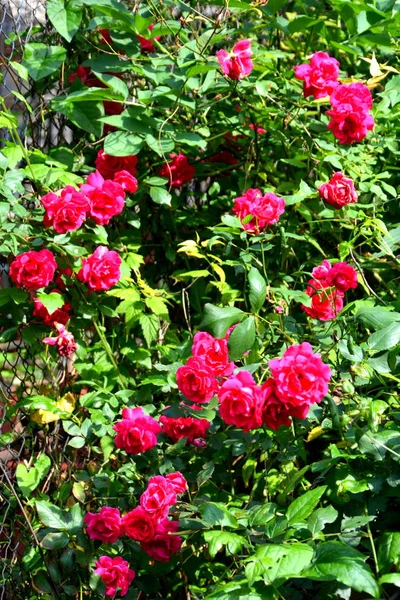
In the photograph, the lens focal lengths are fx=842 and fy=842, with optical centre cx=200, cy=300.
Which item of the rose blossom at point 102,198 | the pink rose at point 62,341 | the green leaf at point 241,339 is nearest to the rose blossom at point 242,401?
the green leaf at point 241,339

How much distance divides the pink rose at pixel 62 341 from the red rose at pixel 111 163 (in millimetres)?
504

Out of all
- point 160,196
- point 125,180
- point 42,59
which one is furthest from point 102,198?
point 42,59

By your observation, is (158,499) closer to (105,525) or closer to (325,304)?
(105,525)

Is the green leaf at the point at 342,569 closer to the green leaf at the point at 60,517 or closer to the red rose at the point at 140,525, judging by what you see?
the red rose at the point at 140,525

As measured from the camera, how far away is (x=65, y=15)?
2.30 metres

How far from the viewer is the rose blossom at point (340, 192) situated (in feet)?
6.79

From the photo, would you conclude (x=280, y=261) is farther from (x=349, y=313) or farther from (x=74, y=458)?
(x=74, y=458)

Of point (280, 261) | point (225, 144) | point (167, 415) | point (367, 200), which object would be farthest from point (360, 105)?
point (167, 415)

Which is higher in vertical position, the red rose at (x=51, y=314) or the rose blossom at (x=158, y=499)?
the red rose at (x=51, y=314)

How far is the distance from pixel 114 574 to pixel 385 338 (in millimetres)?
754

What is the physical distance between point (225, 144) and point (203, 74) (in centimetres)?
35

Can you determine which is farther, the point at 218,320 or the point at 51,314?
the point at 51,314

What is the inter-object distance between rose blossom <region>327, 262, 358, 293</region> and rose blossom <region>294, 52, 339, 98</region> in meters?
0.59

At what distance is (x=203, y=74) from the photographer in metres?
2.43
